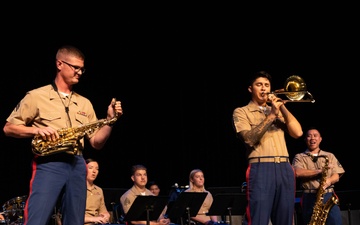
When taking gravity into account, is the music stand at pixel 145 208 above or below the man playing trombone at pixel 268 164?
below

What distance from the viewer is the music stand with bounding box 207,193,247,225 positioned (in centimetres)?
755

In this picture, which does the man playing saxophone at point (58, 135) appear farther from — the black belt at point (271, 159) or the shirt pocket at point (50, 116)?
the black belt at point (271, 159)

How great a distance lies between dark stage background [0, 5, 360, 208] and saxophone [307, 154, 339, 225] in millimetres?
3434

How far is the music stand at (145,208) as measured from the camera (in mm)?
6699

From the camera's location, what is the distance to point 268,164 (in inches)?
184

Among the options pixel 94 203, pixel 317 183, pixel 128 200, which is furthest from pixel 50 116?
pixel 317 183

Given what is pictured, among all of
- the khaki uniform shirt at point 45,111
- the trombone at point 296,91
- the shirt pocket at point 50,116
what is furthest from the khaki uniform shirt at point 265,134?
the shirt pocket at point 50,116

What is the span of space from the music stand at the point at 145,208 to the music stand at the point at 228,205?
88 centimetres

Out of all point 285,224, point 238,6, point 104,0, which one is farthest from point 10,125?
point 238,6

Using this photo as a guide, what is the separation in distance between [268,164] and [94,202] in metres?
3.23

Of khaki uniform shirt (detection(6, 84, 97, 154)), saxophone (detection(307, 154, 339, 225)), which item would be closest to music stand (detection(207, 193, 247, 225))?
saxophone (detection(307, 154, 339, 225))

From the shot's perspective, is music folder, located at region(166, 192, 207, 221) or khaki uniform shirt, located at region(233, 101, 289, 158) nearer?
khaki uniform shirt, located at region(233, 101, 289, 158)

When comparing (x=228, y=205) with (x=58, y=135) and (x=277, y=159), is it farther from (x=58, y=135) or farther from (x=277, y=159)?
(x=58, y=135)

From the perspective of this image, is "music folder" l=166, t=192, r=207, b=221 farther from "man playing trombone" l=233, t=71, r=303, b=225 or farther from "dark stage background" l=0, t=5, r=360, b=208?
"dark stage background" l=0, t=5, r=360, b=208
